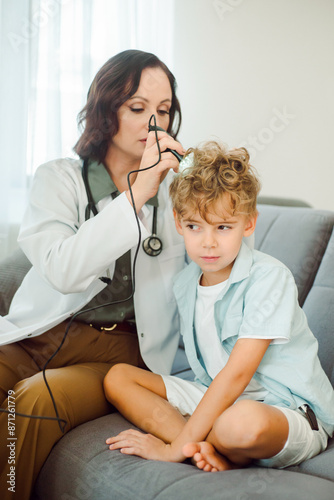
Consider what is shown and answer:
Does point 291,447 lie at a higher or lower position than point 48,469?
higher

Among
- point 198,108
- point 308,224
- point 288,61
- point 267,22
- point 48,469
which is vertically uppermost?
point 267,22

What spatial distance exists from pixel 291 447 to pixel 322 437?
15cm

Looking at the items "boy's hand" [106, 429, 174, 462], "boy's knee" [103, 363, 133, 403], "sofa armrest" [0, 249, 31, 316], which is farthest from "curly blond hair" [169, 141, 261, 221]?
"sofa armrest" [0, 249, 31, 316]

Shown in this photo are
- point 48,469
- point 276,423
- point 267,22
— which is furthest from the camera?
point 267,22

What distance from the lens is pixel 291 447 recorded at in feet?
3.60

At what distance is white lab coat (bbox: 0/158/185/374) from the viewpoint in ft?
4.24

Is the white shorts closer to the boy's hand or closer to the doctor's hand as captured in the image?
the boy's hand

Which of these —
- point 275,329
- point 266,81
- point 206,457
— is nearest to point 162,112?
point 275,329

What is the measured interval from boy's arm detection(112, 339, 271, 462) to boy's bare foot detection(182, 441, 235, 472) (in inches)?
1.3

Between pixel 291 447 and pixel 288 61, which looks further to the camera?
pixel 288 61

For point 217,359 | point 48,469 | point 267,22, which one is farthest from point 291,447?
point 267,22

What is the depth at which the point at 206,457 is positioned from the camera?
109 centimetres

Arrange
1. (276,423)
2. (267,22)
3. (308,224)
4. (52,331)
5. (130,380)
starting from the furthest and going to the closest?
1. (267,22)
2. (308,224)
3. (52,331)
4. (130,380)
5. (276,423)

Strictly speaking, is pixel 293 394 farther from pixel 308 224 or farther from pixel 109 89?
pixel 109 89
